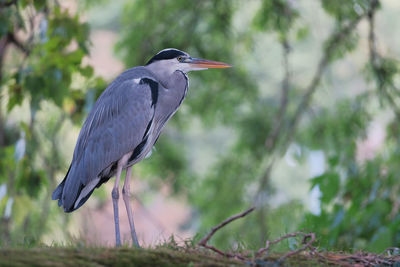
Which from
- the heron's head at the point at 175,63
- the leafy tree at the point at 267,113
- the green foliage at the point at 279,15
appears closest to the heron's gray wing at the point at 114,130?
the heron's head at the point at 175,63

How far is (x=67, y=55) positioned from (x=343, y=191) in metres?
2.70

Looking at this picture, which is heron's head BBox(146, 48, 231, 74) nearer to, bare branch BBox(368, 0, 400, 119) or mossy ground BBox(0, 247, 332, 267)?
mossy ground BBox(0, 247, 332, 267)

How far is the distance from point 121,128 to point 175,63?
681 millimetres

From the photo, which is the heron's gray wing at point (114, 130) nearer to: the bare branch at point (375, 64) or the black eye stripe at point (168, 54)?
the black eye stripe at point (168, 54)

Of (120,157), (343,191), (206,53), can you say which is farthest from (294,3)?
(120,157)

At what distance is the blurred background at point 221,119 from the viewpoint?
4430 millimetres

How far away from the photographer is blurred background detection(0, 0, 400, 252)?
14.5ft

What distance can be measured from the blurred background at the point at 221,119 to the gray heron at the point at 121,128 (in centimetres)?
34

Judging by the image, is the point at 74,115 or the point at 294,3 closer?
the point at 74,115

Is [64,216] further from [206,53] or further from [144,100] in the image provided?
[144,100]

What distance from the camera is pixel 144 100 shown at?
4.03 meters

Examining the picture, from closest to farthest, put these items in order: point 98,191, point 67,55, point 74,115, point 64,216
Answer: point 67,55, point 74,115, point 64,216, point 98,191

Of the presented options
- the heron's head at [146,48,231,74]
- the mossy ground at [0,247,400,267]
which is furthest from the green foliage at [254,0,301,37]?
the mossy ground at [0,247,400,267]

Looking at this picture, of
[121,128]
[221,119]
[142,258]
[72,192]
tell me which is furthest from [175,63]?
[221,119]
